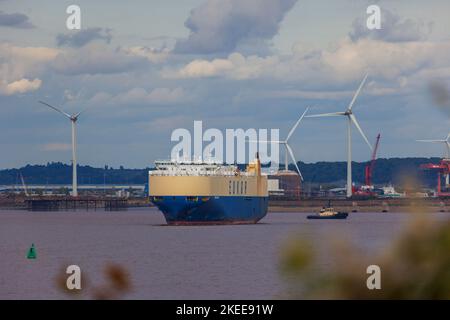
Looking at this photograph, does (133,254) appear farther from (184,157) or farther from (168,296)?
(184,157)

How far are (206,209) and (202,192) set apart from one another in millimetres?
3925

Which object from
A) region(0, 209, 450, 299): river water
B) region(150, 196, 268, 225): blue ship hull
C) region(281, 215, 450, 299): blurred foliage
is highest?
region(281, 215, 450, 299): blurred foliage

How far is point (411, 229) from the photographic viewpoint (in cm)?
955

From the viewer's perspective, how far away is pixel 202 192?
142 m

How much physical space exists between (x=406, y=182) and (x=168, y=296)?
49.6 metres

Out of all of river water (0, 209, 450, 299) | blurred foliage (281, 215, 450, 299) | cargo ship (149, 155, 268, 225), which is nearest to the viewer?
blurred foliage (281, 215, 450, 299)

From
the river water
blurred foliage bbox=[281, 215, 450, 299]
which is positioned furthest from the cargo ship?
blurred foliage bbox=[281, 215, 450, 299]

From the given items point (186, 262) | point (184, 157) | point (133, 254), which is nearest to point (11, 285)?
point (186, 262)

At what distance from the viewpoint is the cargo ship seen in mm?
141875

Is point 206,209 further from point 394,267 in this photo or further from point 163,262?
point 394,267

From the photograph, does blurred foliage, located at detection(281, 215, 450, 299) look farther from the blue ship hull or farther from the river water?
the blue ship hull

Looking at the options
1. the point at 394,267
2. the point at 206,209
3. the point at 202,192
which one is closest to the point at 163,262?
the point at 202,192

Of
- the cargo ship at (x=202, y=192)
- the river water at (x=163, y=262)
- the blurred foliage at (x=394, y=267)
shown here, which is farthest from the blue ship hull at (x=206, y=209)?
the blurred foliage at (x=394, y=267)

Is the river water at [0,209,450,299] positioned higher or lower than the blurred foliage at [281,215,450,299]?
lower
